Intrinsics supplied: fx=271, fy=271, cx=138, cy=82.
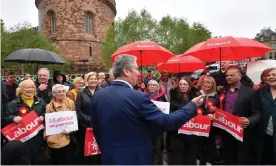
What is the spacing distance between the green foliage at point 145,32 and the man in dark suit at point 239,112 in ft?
89.6

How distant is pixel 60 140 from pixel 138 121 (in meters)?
2.40

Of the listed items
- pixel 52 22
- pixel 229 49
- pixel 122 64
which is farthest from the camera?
pixel 52 22

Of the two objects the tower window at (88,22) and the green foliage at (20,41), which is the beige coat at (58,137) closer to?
the green foliage at (20,41)

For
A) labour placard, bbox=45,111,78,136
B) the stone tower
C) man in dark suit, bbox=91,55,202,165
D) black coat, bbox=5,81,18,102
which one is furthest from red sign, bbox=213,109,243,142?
the stone tower

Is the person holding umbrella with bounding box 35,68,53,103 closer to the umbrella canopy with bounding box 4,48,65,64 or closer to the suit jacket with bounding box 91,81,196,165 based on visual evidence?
the umbrella canopy with bounding box 4,48,65,64

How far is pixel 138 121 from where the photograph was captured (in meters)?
2.79

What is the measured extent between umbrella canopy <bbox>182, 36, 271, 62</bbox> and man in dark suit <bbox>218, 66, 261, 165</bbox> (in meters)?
1.67

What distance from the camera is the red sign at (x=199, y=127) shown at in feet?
15.3

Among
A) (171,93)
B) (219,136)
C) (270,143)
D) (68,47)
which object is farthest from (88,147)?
(68,47)

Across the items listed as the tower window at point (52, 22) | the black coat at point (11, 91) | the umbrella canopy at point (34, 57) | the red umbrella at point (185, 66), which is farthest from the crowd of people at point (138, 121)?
the tower window at point (52, 22)

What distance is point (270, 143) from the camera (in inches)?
172

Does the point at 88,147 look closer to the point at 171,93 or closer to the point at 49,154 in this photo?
the point at 49,154

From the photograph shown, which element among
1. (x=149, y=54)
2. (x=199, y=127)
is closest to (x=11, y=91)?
(x=149, y=54)

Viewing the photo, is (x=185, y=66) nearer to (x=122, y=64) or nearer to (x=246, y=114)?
(x=246, y=114)
